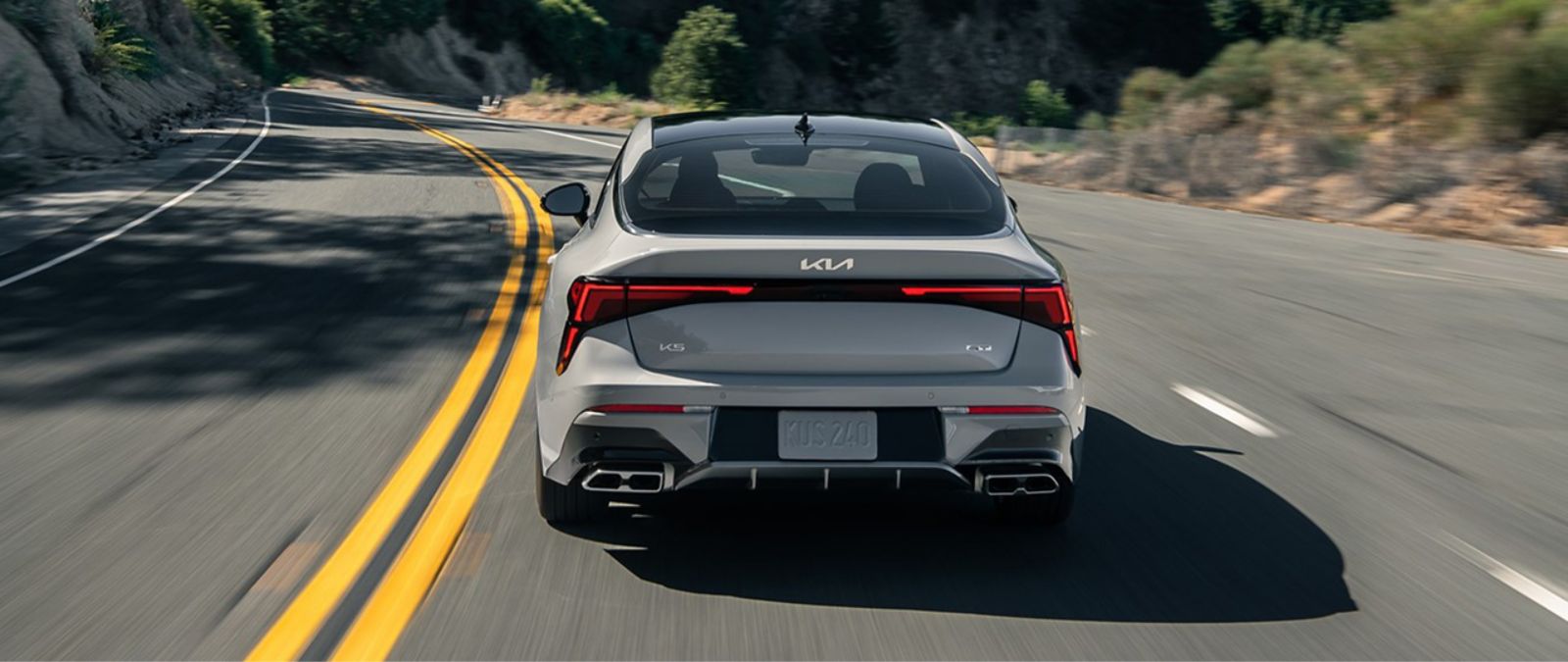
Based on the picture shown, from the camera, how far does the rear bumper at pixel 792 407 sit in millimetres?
4738

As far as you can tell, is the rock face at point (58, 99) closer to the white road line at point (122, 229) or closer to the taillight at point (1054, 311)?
the white road line at point (122, 229)

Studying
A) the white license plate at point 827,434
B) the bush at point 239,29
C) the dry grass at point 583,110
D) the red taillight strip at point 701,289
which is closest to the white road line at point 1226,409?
the white license plate at point 827,434

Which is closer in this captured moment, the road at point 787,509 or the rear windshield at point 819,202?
the road at point 787,509

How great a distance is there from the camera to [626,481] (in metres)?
4.91

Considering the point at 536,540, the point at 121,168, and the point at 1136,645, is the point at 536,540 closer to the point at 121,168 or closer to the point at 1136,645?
the point at 1136,645

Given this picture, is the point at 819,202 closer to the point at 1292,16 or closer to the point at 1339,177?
the point at 1339,177

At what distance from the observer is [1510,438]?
7.56m

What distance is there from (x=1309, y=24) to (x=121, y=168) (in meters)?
73.6

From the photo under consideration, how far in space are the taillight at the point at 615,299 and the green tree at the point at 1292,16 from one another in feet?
258

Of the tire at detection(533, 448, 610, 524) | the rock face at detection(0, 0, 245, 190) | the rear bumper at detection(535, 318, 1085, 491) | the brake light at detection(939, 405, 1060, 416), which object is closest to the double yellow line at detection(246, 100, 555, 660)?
the tire at detection(533, 448, 610, 524)

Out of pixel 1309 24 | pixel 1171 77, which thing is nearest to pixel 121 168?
pixel 1171 77

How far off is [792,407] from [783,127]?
5.74 ft

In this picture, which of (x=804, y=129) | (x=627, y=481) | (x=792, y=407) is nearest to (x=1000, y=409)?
(x=792, y=407)

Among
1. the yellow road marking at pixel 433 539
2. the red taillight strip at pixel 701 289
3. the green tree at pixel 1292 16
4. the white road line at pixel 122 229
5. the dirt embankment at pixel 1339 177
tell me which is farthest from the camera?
the green tree at pixel 1292 16
